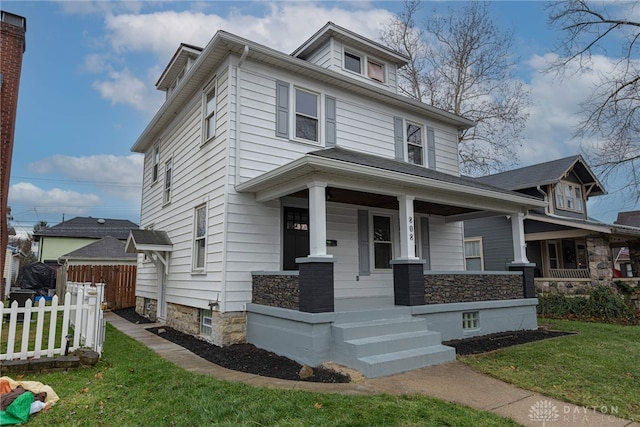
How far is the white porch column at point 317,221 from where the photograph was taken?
6.38 m

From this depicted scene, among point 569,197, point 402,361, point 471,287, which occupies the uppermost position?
point 569,197

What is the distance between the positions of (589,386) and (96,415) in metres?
5.73

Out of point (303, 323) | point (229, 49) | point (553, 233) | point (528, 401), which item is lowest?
point (528, 401)

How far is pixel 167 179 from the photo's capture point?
11.7 meters

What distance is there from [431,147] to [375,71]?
2.93m

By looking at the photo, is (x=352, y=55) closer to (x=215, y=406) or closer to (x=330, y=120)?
(x=330, y=120)

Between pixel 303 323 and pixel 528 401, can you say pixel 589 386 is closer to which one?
pixel 528 401

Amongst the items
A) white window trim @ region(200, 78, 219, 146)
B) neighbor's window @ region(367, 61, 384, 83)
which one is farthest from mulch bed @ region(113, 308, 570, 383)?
neighbor's window @ region(367, 61, 384, 83)

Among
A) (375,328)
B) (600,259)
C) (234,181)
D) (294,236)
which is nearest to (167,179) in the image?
(234,181)

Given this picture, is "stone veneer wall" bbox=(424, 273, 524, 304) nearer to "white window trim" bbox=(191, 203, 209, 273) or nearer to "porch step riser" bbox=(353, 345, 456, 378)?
"porch step riser" bbox=(353, 345, 456, 378)

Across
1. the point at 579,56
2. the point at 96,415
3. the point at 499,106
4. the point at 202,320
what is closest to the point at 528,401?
the point at 96,415

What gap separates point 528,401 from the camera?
4.39m

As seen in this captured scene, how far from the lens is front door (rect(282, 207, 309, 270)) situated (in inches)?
332

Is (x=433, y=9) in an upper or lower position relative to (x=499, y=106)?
upper
